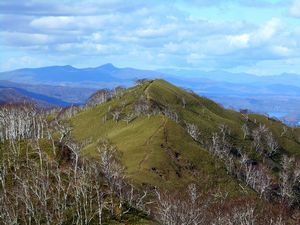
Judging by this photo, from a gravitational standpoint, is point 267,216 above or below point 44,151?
below

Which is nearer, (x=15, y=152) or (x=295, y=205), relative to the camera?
(x=15, y=152)

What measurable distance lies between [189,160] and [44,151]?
9031 centimetres

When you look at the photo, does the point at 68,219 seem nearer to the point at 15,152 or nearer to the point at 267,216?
the point at 15,152

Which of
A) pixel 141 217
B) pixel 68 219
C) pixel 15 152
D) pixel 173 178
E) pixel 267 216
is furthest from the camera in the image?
pixel 173 178

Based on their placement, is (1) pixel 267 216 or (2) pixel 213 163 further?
(2) pixel 213 163

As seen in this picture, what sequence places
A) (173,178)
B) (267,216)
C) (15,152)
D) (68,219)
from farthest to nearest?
(173,178)
(267,216)
(15,152)
(68,219)

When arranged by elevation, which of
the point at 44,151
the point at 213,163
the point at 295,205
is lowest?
the point at 295,205

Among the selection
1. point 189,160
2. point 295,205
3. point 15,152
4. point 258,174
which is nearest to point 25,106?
point 189,160

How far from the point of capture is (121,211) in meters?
87.6

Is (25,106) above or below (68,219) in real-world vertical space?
above

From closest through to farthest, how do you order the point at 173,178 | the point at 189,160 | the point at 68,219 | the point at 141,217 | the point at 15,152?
the point at 68,219 < the point at 141,217 < the point at 15,152 < the point at 173,178 < the point at 189,160

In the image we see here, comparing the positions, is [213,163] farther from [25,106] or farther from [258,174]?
[25,106]

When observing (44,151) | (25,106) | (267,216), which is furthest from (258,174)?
(44,151)

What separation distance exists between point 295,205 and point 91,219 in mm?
122252
